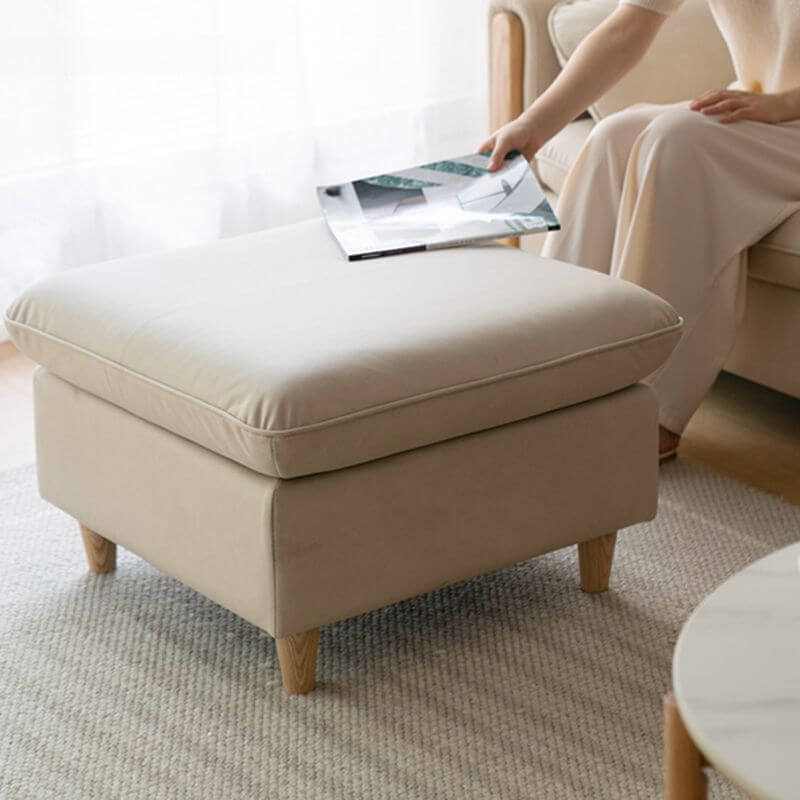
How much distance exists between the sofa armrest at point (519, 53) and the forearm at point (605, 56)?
0.25 metres

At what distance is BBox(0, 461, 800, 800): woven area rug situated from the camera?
1.42m

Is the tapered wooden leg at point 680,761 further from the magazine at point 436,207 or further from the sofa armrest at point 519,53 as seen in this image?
the sofa armrest at point 519,53

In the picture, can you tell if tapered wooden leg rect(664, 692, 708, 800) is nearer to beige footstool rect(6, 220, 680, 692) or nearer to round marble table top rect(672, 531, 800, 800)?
round marble table top rect(672, 531, 800, 800)

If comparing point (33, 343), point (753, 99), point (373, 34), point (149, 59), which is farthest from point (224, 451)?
point (373, 34)

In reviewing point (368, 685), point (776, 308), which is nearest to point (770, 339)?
point (776, 308)

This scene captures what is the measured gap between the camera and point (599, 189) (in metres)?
2.23

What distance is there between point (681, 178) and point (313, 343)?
843 millimetres

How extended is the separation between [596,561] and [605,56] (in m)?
0.94

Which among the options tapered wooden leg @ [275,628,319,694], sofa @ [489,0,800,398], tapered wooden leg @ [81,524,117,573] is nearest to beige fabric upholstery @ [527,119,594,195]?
sofa @ [489,0,800,398]

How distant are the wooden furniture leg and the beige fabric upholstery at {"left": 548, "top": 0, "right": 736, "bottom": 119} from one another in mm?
68

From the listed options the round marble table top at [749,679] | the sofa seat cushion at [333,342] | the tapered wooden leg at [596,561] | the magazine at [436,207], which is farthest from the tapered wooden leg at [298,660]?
the round marble table top at [749,679]

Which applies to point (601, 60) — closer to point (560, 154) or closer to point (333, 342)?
point (560, 154)

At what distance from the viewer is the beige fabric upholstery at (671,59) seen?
257 centimetres

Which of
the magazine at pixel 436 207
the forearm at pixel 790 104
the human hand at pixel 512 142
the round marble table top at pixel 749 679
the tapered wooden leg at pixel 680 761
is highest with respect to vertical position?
the forearm at pixel 790 104
